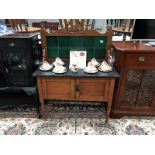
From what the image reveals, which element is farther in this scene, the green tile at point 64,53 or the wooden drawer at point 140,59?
the green tile at point 64,53

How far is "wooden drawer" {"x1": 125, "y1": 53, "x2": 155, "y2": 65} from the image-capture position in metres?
1.43

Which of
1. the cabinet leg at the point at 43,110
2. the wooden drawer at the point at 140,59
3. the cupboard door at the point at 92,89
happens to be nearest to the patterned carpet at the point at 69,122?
the cabinet leg at the point at 43,110

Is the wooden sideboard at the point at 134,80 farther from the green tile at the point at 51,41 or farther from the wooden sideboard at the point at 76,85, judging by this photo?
the green tile at the point at 51,41

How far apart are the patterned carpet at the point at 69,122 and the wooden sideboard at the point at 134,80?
0.45 feet

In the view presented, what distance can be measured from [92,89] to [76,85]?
0.17 m

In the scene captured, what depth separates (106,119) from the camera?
1.72 meters

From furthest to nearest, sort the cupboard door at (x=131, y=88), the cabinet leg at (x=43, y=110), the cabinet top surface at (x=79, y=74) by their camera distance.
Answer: the cabinet leg at (x=43, y=110) → the cupboard door at (x=131, y=88) → the cabinet top surface at (x=79, y=74)

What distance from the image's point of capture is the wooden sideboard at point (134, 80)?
1439 millimetres

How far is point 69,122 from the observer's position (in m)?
1.75

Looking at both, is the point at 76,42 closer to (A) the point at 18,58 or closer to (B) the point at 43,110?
(A) the point at 18,58

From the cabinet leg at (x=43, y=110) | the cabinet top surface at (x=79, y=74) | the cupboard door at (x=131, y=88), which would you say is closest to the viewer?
the cabinet top surface at (x=79, y=74)

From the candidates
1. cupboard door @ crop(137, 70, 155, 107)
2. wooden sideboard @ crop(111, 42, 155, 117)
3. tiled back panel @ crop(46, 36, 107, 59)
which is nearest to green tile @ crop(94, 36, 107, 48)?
tiled back panel @ crop(46, 36, 107, 59)

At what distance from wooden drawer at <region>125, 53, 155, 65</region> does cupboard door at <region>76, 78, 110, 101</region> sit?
298 mm

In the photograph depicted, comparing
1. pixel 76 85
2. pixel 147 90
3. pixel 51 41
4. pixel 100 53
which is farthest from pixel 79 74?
pixel 147 90
